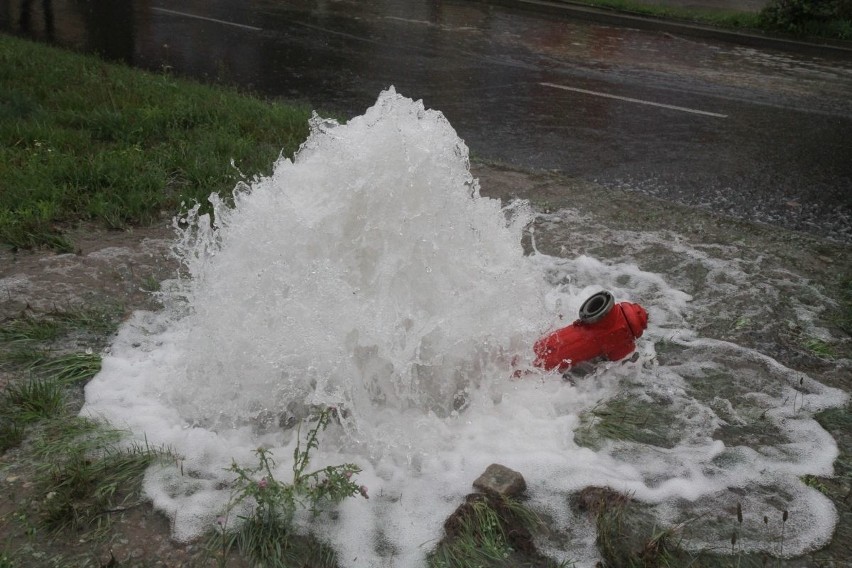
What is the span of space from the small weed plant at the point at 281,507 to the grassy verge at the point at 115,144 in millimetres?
1917

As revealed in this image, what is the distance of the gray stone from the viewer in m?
2.67

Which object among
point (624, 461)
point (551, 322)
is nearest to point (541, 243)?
point (551, 322)

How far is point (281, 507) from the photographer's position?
101 inches

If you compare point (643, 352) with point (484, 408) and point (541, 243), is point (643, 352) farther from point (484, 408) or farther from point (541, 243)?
point (541, 243)

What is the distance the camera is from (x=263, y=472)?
9.16 feet

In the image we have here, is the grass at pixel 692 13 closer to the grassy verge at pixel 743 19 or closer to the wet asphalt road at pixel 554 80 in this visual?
the grassy verge at pixel 743 19

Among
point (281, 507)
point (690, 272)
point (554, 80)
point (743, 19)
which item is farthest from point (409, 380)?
point (743, 19)

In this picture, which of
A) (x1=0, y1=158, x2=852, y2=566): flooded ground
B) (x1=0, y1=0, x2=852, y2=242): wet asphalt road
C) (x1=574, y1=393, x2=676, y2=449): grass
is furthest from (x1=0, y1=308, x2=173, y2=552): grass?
(x1=0, y1=0, x2=852, y2=242): wet asphalt road

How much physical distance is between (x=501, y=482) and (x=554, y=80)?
8014 mm

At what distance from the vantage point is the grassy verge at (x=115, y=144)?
4.69m

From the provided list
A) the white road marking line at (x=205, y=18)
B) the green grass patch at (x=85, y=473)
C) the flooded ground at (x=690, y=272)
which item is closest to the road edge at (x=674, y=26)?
the white road marking line at (x=205, y=18)

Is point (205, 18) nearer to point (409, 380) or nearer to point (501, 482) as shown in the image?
point (409, 380)

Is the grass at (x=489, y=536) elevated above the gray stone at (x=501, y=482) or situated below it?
below

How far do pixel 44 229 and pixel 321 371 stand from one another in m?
2.30
